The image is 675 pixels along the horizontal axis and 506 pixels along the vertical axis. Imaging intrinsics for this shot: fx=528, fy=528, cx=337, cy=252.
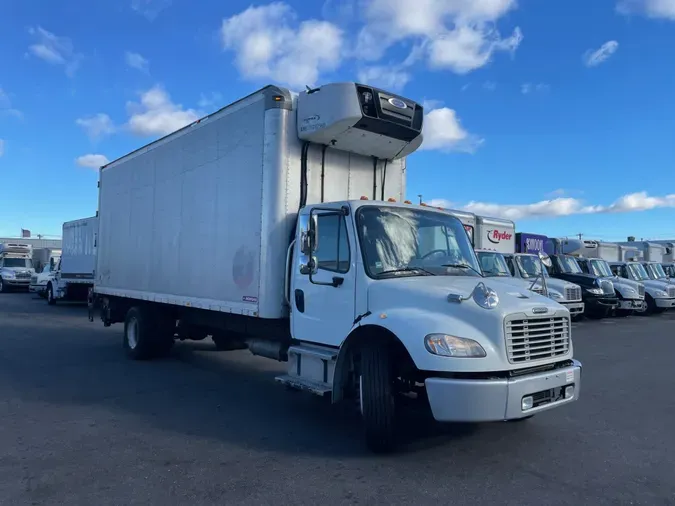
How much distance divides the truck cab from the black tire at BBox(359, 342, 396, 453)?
20515mm

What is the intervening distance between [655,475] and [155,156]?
27.4ft

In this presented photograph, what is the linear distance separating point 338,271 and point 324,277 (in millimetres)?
222

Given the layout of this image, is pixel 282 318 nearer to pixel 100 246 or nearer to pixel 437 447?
pixel 437 447

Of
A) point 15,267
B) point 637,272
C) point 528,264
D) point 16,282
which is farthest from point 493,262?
point 15,267

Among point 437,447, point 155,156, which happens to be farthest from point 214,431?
point 155,156

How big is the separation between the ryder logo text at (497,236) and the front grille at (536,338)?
13.7 meters

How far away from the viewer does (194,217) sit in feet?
26.1

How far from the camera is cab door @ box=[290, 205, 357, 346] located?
5418mm

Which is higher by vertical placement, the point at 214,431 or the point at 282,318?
the point at 282,318

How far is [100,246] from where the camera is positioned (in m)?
11.4

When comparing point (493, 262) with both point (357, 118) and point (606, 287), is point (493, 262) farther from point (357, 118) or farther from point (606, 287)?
point (357, 118)

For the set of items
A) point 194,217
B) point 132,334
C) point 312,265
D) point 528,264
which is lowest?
point 132,334

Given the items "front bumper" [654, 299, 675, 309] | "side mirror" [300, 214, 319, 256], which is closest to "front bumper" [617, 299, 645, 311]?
"front bumper" [654, 299, 675, 309]

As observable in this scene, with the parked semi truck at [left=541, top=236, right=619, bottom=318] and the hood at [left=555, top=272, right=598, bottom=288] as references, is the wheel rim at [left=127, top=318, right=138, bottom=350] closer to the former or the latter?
Result: the parked semi truck at [left=541, top=236, right=619, bottom=318]
